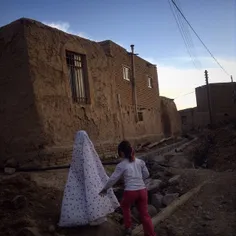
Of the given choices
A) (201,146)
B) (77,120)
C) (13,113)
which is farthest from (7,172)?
(201,146)

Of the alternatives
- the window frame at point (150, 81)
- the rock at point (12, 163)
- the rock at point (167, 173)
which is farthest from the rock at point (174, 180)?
the window frame at point (150, 81)

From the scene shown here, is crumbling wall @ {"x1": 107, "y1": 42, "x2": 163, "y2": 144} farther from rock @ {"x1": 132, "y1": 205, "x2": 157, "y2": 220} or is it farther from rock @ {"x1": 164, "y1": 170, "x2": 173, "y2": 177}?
rock @ {"x1": 132, "y1": 205, "x2": 157, "y2": 220}

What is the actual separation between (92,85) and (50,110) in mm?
2383

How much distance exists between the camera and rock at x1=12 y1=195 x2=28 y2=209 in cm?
470

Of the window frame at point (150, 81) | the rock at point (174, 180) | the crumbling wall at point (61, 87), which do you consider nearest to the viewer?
the rock at point (174, 180)

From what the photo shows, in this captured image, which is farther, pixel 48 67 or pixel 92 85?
pixel 92 85

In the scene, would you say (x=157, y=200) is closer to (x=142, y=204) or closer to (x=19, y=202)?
(x=142, y=204)

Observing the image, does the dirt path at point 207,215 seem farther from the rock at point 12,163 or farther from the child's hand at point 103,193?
the rock at point 12,163

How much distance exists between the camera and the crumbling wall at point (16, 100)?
807 centimetres

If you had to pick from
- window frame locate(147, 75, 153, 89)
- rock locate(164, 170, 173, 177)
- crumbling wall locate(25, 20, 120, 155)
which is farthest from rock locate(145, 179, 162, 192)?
window frame locate(147, 75, 153, 89)

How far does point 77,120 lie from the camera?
9445 mm

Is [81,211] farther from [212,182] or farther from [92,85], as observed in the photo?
[92,85]

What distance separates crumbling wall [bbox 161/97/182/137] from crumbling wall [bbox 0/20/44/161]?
1233cm

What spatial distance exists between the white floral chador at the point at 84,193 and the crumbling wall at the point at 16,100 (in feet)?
12.6
